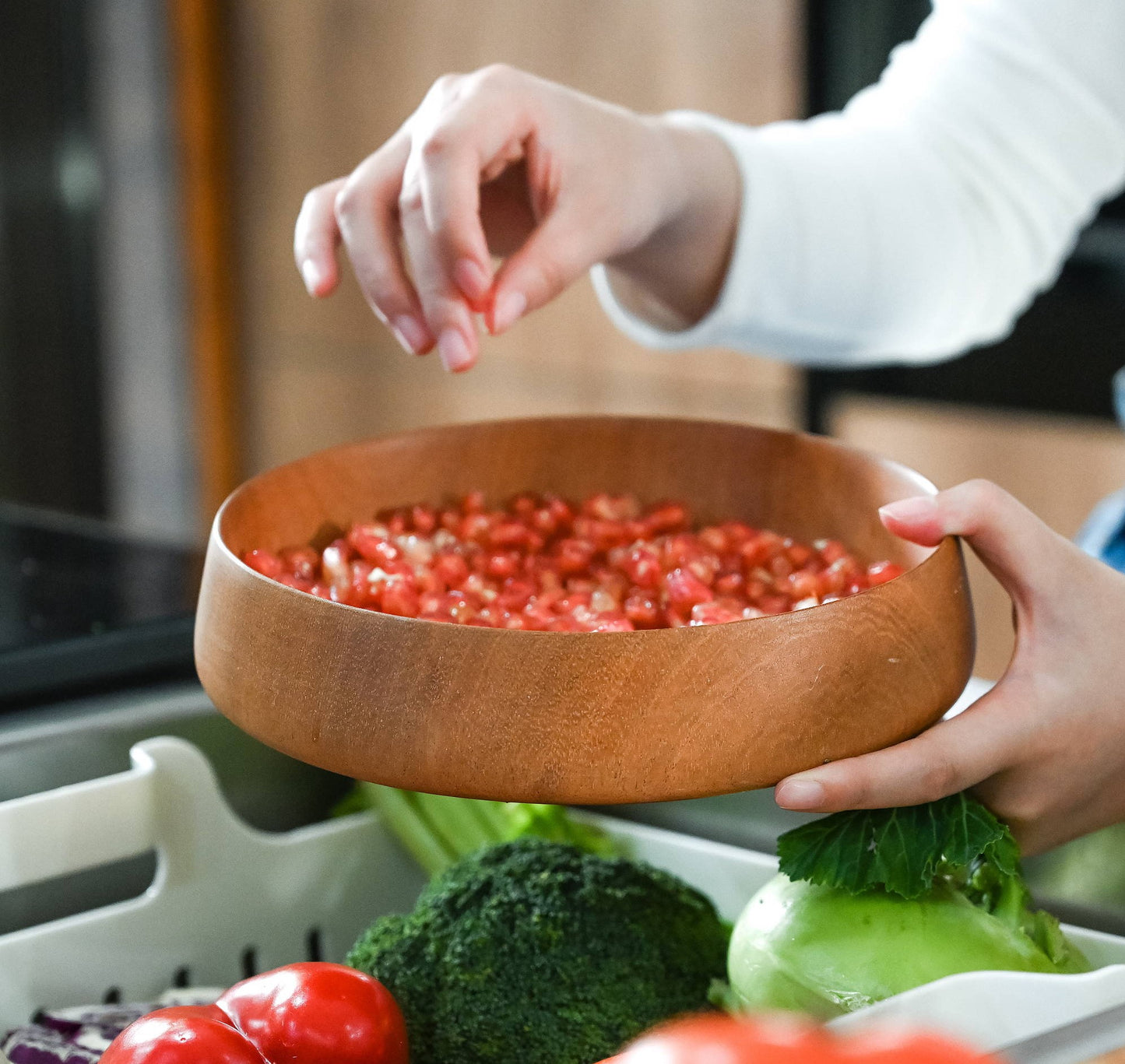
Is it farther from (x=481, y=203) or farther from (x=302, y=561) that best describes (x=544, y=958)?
(x=481, y=203)

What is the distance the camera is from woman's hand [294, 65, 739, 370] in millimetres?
856

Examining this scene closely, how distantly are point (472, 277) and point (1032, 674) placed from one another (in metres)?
0.40

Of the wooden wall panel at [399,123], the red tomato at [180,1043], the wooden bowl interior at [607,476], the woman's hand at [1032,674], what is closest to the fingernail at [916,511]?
the woman's hand at [1032,674]

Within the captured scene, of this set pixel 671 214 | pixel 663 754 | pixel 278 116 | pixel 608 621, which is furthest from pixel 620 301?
pixel 278 116

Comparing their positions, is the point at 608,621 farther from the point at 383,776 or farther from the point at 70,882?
the point at 70,882

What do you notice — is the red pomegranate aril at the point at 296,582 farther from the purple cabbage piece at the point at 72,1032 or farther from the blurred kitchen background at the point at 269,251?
the blurred kitchen background at the point at 269,251

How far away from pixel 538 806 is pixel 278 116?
3041mm

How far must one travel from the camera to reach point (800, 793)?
65 centimetres

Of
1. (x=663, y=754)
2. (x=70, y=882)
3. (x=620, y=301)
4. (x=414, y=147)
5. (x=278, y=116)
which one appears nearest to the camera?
(x=663, y=754)

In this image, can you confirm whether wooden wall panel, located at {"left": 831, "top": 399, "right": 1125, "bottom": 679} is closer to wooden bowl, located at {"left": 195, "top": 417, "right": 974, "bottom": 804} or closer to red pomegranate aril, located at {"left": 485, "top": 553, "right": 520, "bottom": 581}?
red pomegranate aril, located at {"left": 485, "top": 553, "right": 520, "bottom": 581}

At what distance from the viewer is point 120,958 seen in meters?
0.97

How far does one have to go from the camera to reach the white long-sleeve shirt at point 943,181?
1.32m

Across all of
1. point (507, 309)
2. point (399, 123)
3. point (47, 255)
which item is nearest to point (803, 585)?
point (507, 309)

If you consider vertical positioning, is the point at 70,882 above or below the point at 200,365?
above
